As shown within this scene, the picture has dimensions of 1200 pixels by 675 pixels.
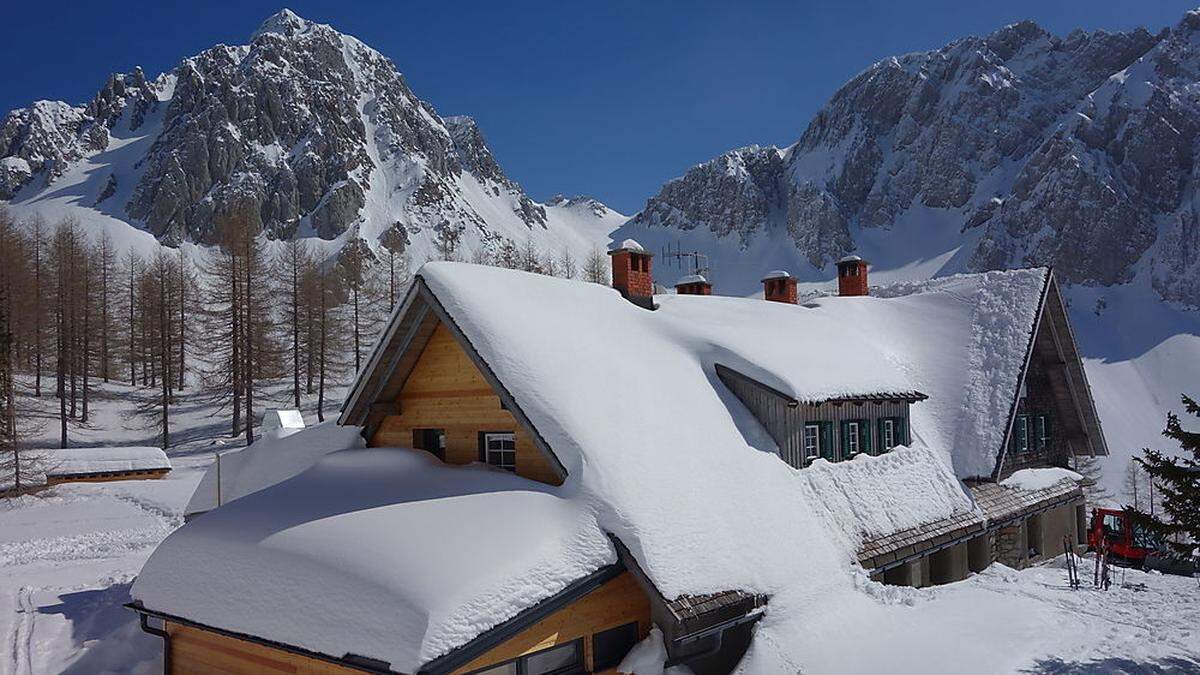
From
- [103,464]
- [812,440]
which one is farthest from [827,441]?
[103,464]

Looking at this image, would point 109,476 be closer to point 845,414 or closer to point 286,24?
point 845,414

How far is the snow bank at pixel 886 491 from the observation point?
14.6 metres

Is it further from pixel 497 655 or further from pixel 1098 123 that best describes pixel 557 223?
pixel 497 655

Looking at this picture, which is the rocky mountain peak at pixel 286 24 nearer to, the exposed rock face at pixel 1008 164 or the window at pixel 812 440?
the exposed rock face at pixel 1008 164

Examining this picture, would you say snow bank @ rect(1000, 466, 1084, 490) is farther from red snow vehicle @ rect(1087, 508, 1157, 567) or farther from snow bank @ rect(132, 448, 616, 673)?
snow bank @ rect(132, 448, 616, 673)

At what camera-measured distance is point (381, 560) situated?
9227 mm

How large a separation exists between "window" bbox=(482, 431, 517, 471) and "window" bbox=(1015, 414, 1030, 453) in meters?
16.2

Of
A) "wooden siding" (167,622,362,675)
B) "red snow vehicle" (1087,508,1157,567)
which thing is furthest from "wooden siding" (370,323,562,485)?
"red snow vehicle" (1087,508,1157,567)

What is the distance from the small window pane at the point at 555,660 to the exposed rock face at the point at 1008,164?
4572 inches

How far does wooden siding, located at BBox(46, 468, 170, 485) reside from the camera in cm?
3417

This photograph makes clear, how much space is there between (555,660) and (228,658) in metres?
5.22

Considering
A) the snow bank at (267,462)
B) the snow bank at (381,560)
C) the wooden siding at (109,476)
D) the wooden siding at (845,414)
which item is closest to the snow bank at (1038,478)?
the wooden siding at (845,414)

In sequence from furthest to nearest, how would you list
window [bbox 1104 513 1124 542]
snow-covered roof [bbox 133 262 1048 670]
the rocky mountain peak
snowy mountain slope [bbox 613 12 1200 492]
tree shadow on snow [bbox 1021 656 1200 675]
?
the rocky mountain peak
snowy mountain slope [bbox 613 12 1200 492]
window [bbox 1104 513 1124 542]
tree shadow on snow [bbox 1021 656 1200 675]
snow-covered roof [bbox 133 262 1048 670]

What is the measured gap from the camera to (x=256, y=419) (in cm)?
4466
